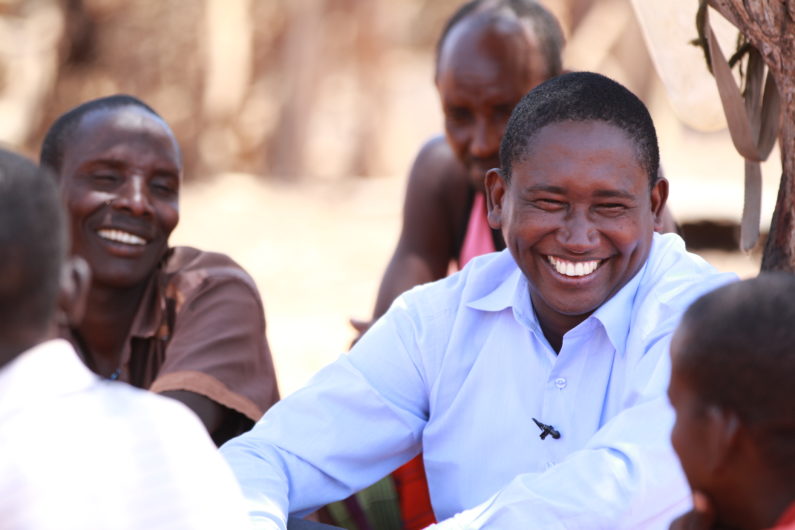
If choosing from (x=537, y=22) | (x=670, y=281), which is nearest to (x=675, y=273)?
(x=670, y=281)

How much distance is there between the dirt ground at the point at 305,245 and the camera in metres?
7.31

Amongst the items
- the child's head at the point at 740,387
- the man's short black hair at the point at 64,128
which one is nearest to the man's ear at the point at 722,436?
the child's head at the point at 740,387

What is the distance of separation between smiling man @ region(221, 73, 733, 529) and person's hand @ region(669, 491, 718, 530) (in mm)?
396

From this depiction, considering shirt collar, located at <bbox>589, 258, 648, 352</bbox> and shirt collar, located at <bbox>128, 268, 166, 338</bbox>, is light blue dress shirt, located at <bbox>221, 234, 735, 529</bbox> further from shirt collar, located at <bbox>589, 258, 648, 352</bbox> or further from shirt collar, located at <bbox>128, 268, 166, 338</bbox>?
shirt collar, located at <bbox>128, 268, 166, 338</bbox>

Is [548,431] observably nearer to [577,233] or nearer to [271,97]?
[577,233]

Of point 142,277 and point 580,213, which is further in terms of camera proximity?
point 142,277

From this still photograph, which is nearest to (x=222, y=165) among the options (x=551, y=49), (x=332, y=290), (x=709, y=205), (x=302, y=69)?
(x=302, y=69)

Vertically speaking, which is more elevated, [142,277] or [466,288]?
[466,288]

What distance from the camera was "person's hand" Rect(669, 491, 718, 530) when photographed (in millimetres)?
1847

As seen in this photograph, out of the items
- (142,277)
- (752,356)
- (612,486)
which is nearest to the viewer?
(752,356)

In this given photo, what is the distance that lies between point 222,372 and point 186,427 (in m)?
1.36

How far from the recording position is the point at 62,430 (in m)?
1.56

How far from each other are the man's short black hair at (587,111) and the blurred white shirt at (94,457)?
1.15m

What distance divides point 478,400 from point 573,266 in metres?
0.34
